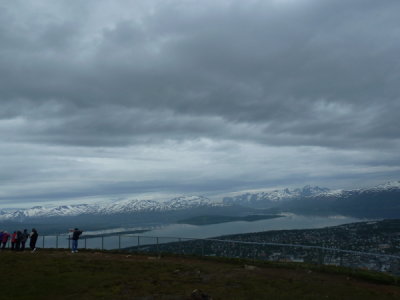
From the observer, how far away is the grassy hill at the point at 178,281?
15539mm

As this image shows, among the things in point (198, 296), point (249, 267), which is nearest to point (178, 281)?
point (198, 296)

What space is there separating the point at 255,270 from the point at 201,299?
25.9 feet

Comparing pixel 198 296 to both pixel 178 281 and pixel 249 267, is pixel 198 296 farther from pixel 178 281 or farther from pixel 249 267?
pixel 249 267

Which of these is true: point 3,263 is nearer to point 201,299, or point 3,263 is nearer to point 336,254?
point 201,299

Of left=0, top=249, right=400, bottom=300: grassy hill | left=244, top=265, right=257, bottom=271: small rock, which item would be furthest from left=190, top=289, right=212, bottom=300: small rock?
left=244, top=265, right=257, bottom=271: small rock

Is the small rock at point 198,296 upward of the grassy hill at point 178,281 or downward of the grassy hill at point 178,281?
upward

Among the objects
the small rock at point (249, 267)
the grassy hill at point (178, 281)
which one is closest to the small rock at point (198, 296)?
the grassy hill at point (178, 281)

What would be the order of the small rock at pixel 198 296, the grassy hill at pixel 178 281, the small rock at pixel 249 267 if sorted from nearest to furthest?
the small rock at pixel 198 296 → the grassy hill at pixel 178 281 → the small rock at pixel 249 267

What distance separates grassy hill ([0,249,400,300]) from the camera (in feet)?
51.0

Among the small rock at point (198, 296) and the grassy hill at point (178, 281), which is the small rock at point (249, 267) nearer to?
the grassy hill at point (178, 281)

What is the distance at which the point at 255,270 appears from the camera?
21109 mm

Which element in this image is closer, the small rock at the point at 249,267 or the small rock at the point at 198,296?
the small rock at the point at 198,296

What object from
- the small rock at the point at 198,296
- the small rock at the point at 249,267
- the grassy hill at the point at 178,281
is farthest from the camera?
the small rock at the point at 249,267

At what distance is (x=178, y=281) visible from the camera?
17953 millimetres
